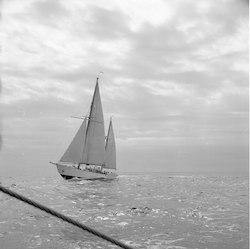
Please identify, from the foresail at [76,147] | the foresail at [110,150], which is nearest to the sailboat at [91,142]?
the foresail at [76,147]

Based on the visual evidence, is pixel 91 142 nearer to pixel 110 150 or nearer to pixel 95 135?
pixel 95 135

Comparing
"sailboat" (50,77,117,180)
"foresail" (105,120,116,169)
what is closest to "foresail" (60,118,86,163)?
"sailboat" (50,77,117,180)

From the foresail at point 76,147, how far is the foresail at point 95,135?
3.43 feet

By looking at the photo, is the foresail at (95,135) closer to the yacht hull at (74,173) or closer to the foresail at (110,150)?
the yacht hull at (74,173)

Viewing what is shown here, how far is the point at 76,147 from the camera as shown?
57812 millimetres

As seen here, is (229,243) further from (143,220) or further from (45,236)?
(45,236)

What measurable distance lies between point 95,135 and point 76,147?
4.46 metres

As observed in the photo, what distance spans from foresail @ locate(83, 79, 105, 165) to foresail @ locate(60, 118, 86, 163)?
3.43 feet

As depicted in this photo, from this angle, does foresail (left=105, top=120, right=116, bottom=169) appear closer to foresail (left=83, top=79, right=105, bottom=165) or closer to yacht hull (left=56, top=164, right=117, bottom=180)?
yacht hull (left=56, top=164, right=117, bottom=180)

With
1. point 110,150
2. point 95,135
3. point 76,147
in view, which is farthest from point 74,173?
point 95,135

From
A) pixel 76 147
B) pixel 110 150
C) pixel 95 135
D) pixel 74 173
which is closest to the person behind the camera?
pixel 76 147

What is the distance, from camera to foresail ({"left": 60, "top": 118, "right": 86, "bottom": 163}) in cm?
5766

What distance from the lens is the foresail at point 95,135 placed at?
58.9 meters

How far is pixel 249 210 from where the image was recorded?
2142 cm
